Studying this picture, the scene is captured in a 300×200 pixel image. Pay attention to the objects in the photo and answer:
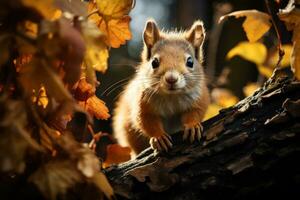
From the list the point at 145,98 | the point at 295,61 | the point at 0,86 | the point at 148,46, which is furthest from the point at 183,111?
the point at 0,86

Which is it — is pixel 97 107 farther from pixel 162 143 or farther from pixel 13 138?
pixel 13 138

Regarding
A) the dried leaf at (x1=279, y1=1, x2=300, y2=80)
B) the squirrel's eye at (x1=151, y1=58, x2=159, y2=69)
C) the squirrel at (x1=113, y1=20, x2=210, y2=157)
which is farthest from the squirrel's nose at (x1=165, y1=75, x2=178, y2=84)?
the dried leaf at (x1=279, y1=1, x2=300, y2=80)

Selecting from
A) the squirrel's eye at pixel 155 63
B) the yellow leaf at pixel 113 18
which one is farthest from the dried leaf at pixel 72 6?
the squirrel's eye at pixel 155 63

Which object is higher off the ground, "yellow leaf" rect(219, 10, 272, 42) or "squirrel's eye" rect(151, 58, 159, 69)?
"squirrel's eye" rect(151, 58, 159, 69)

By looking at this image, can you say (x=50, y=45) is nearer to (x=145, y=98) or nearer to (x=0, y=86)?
(x=0, y=86)

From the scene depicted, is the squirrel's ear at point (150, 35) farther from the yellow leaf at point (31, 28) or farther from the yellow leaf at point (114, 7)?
the yellow leaf at point (31, 28)

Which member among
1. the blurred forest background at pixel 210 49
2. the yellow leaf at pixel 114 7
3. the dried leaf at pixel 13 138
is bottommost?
the dried leaf at pixel 13 138

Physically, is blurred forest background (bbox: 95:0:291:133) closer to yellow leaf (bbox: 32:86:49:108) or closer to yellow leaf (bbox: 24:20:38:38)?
Result: yellow leaf (bbox: 32:86:49:108)
